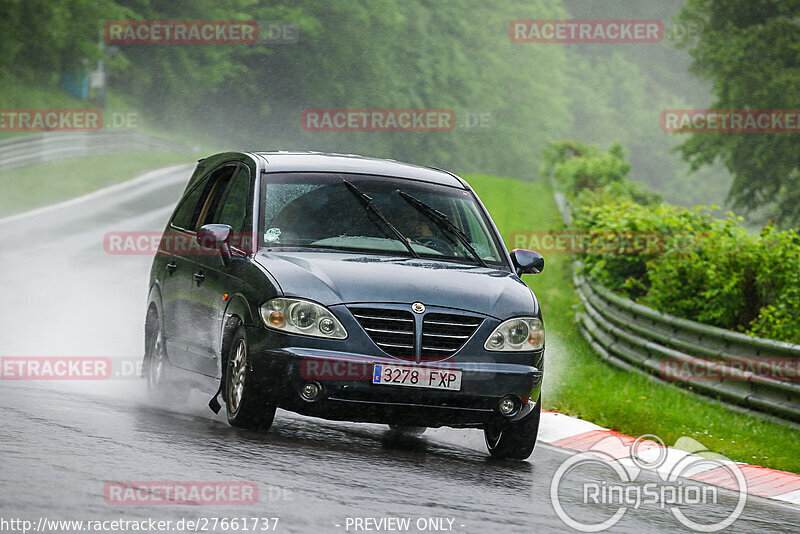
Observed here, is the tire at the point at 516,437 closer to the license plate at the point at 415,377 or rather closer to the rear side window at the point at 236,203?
the license plate at the point at 415,377

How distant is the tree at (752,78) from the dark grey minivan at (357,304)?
36051 mm

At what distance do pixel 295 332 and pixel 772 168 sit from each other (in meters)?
39.3

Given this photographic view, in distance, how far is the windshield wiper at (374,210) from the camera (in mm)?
8758

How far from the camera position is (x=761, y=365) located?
11.6 metres

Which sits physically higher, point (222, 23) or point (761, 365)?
point (222, 23)

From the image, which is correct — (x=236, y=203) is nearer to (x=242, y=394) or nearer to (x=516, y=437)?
(x=242, y=394)

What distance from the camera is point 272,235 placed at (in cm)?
860

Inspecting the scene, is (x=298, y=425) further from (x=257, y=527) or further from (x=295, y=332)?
(x=257, y=527)

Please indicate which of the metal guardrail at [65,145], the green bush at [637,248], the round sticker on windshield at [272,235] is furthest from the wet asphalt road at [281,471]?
the metal guardrail at [65,145]

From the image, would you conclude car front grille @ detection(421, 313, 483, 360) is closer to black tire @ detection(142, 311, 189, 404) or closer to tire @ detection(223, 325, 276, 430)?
tire @ detection(223, 325, 276, 430)

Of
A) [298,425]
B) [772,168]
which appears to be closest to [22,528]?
[298,425]

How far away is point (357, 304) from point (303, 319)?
33 cm

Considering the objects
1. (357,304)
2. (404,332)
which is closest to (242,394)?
(357,304)

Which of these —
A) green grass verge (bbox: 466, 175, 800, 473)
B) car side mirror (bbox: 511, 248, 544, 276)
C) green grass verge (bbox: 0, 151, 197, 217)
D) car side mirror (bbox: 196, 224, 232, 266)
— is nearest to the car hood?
car side mirror (bbox: 196, 224, 232, 266)
